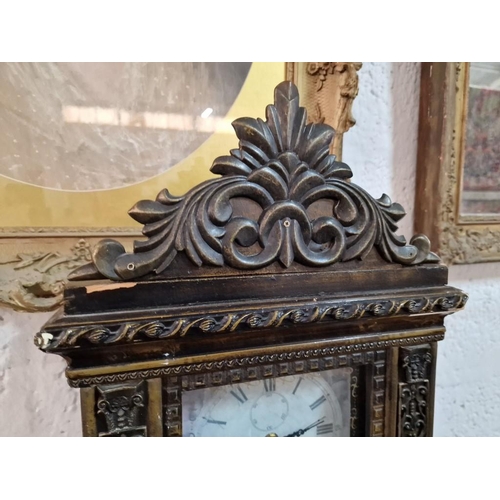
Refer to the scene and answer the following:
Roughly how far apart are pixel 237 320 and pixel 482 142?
638 mm

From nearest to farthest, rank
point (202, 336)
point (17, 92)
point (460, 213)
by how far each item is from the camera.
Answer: point (202, 336) → point (17, 92) → point (460, 213)

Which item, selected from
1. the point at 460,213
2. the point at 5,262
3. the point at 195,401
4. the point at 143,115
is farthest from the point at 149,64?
the point at 460,213

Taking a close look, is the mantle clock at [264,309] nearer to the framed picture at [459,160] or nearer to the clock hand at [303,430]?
the clock hand at [303,430]

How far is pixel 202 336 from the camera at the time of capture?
1.09 ft

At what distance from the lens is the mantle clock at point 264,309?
12.4 inches

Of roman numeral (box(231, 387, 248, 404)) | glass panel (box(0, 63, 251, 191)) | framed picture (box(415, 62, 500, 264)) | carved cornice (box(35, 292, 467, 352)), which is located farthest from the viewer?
framed picture (box(415, 62, 500, 264))

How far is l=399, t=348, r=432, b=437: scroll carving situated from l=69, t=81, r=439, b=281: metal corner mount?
113mm

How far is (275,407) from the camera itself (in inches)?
16.2

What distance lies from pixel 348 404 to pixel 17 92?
61 centimetres

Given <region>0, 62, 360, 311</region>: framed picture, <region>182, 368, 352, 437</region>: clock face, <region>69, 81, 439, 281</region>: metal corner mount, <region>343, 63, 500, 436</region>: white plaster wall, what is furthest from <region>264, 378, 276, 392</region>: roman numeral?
<region>343, 63, 500, 436</region>: white plaster wall

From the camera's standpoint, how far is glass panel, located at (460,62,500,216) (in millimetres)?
660

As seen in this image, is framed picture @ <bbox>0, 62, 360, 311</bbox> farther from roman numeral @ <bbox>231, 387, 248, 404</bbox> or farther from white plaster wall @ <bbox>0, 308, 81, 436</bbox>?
roman numeral @ <bbox>231, 387, 248, 404</bbox>

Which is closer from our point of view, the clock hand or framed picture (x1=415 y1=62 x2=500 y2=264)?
the clock hand

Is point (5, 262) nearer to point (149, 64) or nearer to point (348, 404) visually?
point (149, 64)
